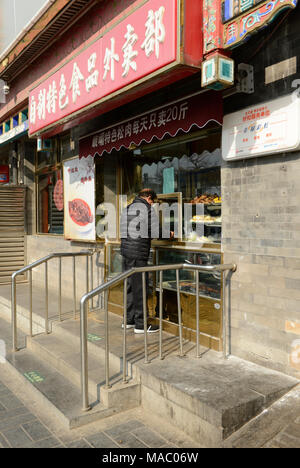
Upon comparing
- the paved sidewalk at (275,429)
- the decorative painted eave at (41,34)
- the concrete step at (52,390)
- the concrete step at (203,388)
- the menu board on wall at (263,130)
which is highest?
the decorative painted eave at (41,34)

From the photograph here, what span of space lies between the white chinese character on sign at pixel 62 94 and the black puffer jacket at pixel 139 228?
176 cm

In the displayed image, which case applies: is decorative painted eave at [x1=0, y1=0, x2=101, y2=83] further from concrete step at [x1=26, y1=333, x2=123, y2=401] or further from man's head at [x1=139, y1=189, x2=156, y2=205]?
concrete step at [x1=26, y1=333, x2=123, y2=401]

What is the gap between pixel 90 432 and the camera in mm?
3334

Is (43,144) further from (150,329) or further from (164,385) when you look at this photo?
(164,385)

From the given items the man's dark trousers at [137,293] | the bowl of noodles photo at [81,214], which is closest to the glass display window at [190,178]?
the man's dark trousers at [137,293]

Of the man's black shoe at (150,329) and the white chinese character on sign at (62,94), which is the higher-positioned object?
the white chinese character on sign at (62,94)

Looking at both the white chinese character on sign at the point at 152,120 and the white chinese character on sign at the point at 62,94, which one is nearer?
the white chinese character on sign at the point at 152,120

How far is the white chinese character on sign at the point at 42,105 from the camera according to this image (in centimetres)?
610

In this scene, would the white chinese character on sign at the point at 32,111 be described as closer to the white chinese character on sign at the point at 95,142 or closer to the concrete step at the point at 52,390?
the white chinese character on sign at the point at 95,142

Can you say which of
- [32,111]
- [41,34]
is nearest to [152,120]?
[32,111]

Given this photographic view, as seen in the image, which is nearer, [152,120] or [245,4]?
[245,4]

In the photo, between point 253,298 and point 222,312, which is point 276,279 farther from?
point 222,312

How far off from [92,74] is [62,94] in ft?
2.96
